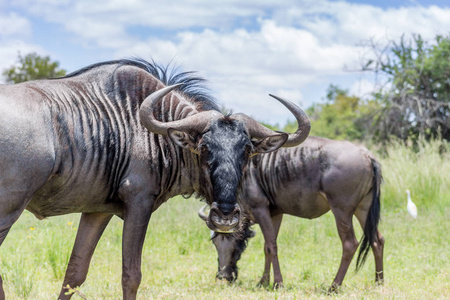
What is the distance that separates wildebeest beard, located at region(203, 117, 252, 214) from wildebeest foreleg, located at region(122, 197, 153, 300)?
0.67 metres

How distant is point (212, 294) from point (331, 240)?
4.20m

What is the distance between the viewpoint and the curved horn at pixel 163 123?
451 centimetres

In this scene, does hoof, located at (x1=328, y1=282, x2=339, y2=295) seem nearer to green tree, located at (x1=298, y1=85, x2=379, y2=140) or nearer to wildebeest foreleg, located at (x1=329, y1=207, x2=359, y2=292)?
wildebeest foreleg, located at (x1=329, y1=207, x2=359, y2=292)

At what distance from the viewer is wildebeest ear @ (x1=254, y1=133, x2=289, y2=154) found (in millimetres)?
4742

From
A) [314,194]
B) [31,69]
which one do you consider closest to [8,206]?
[314,194]

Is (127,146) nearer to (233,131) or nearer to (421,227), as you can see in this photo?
(233,131)

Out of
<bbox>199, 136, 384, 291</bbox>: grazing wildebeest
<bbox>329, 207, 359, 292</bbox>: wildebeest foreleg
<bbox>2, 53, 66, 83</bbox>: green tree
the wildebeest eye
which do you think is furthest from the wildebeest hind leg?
<bbox>2, 53, 66, 83</bbox>: green tree

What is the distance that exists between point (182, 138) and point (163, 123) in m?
0.20

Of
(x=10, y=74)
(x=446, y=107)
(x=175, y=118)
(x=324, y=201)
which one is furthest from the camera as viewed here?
(x=10, y=74)

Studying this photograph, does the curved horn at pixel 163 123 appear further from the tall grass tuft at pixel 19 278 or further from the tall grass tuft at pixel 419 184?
the tall grass tuft at pixel 419 184

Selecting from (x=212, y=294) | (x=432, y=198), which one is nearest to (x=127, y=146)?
(x=212, y=294)

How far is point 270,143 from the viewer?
4.78 metres

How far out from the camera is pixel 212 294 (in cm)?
621

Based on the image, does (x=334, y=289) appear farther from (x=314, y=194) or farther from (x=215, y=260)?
(x=215, y=260)
